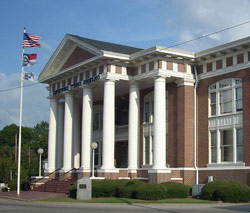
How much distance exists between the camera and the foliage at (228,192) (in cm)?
2527

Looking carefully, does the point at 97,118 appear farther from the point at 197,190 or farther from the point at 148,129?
the point at 197,190

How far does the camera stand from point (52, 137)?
40.9 m

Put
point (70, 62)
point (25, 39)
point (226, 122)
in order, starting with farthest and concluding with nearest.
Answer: point (70, 62) → point (25, 39) → point (226, 122)

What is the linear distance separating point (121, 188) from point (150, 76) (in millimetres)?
8261

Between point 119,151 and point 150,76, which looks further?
point 119,151

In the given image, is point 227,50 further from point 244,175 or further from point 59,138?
point 59,138

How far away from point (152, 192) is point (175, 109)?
865 centimetres

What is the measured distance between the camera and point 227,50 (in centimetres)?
3016

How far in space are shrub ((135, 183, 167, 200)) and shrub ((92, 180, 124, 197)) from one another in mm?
2226

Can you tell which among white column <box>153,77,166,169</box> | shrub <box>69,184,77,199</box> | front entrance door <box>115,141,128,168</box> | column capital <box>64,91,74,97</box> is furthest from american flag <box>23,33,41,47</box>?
front entrance door <box>115,141,128,168</box>

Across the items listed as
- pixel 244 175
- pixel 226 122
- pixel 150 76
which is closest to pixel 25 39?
pixel 150 76

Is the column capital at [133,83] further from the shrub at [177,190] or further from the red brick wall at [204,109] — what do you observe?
the shrub at [177,190]

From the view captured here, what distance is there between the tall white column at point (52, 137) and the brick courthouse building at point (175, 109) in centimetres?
345

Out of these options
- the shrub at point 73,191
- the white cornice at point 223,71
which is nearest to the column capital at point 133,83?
the white cornice at point 223,71
